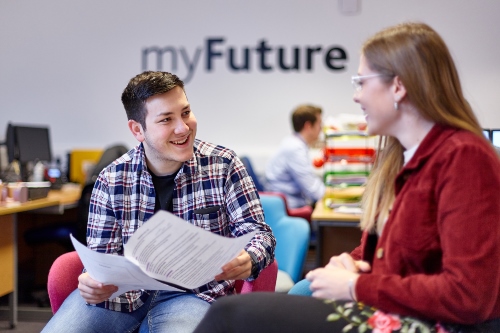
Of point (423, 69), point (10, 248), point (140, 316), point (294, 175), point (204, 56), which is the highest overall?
point (204, 56)

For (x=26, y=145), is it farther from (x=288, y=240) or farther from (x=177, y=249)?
(x=177, y=249)

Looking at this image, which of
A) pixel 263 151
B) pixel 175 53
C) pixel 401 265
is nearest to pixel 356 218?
pixel 401 265

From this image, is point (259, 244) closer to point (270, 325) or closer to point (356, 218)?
point (270, 325)

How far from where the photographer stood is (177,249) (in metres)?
1.46

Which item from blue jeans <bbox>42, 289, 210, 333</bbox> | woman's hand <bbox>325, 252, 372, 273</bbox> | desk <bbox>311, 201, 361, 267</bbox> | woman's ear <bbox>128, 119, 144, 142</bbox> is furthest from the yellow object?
woman's hand <bbox>325, 252, 372, 273</bbox>

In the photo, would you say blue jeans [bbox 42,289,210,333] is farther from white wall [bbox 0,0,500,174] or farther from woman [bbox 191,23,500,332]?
white wall [bbox 0,0,500,174]

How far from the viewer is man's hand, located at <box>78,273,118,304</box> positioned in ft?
5.63

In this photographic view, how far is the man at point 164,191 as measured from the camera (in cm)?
192

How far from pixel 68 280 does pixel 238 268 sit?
0.64m

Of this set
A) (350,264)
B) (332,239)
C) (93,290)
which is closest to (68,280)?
(93,290)

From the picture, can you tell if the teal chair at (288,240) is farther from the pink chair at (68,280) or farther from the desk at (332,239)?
the pink chair at (68,280)

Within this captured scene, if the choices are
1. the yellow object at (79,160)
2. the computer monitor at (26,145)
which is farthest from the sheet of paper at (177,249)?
the yellow object at (79,160)

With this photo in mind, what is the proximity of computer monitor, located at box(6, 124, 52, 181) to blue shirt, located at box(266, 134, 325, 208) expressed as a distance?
194 centimetres

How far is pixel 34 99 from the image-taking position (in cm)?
702
